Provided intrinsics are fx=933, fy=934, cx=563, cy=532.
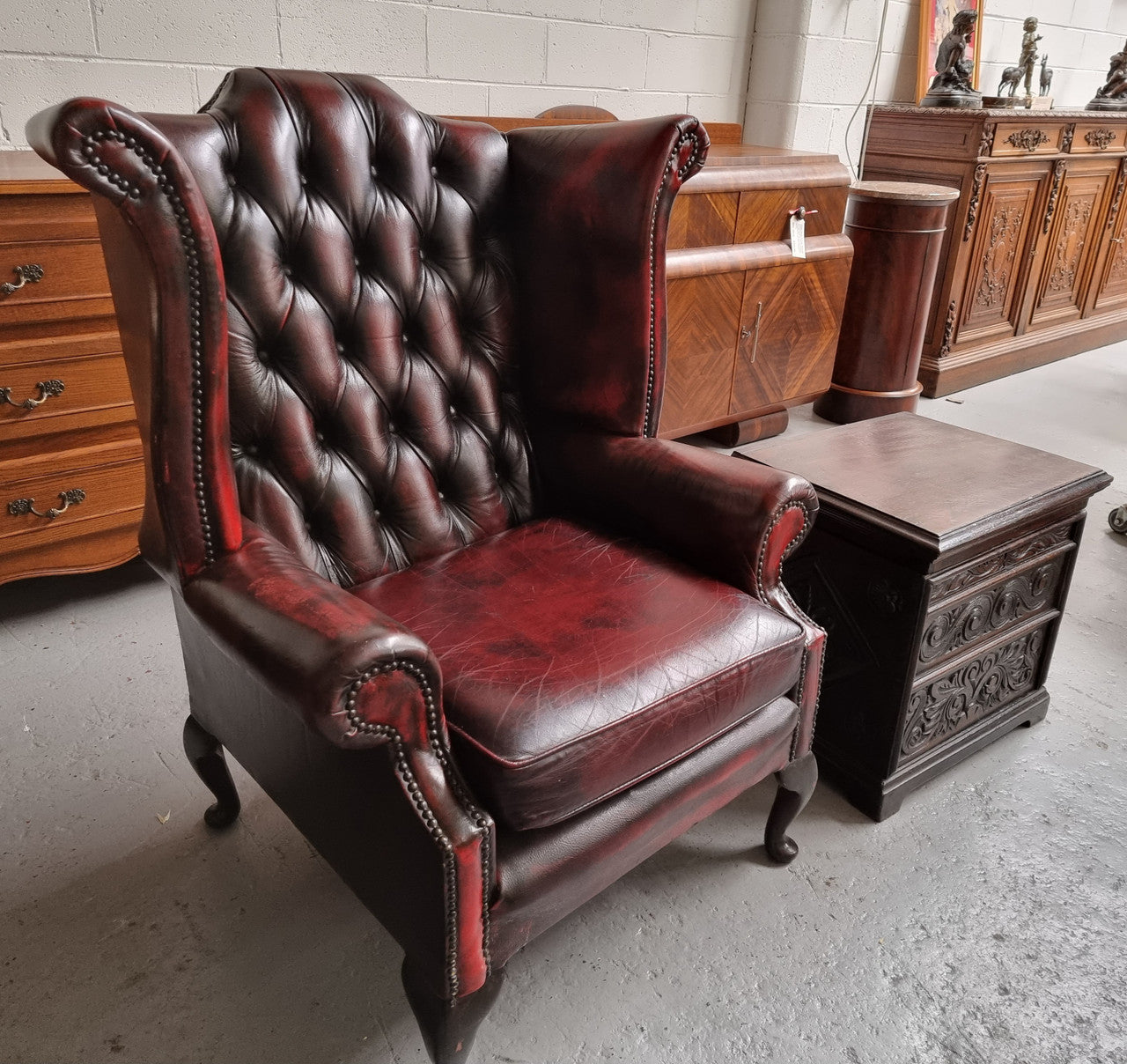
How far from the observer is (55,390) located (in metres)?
1.91

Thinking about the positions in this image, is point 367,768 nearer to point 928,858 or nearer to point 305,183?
point 305,183

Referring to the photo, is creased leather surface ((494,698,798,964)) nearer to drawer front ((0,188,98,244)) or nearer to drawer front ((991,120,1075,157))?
drawer front ((0,188,98,244))

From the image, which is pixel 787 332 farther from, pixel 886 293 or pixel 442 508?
pixel 442 508

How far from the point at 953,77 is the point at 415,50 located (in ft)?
7.14

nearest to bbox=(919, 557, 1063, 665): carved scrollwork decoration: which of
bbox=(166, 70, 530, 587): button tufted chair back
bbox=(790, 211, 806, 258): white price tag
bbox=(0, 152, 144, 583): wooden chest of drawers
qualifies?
bbox=(166, 70, 530, 587): button tufted chair back

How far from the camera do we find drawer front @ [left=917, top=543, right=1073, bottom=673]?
1.50 metres

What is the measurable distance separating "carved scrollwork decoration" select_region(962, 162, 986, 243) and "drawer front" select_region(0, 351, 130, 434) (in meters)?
2.99

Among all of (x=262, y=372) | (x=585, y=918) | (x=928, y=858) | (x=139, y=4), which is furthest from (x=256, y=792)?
(x=139, y=4)

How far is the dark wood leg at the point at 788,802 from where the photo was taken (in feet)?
4.68

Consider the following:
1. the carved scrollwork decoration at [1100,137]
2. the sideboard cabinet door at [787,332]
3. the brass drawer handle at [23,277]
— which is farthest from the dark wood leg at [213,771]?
the carved scrollwork decoration at [1100,137]

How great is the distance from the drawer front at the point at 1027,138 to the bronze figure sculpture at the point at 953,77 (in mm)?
211

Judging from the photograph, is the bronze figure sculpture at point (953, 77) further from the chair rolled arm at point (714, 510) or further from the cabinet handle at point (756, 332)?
the chair rolled arm at point (714, 510)

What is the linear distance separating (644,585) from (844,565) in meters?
0.41

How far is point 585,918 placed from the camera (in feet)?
4.49
